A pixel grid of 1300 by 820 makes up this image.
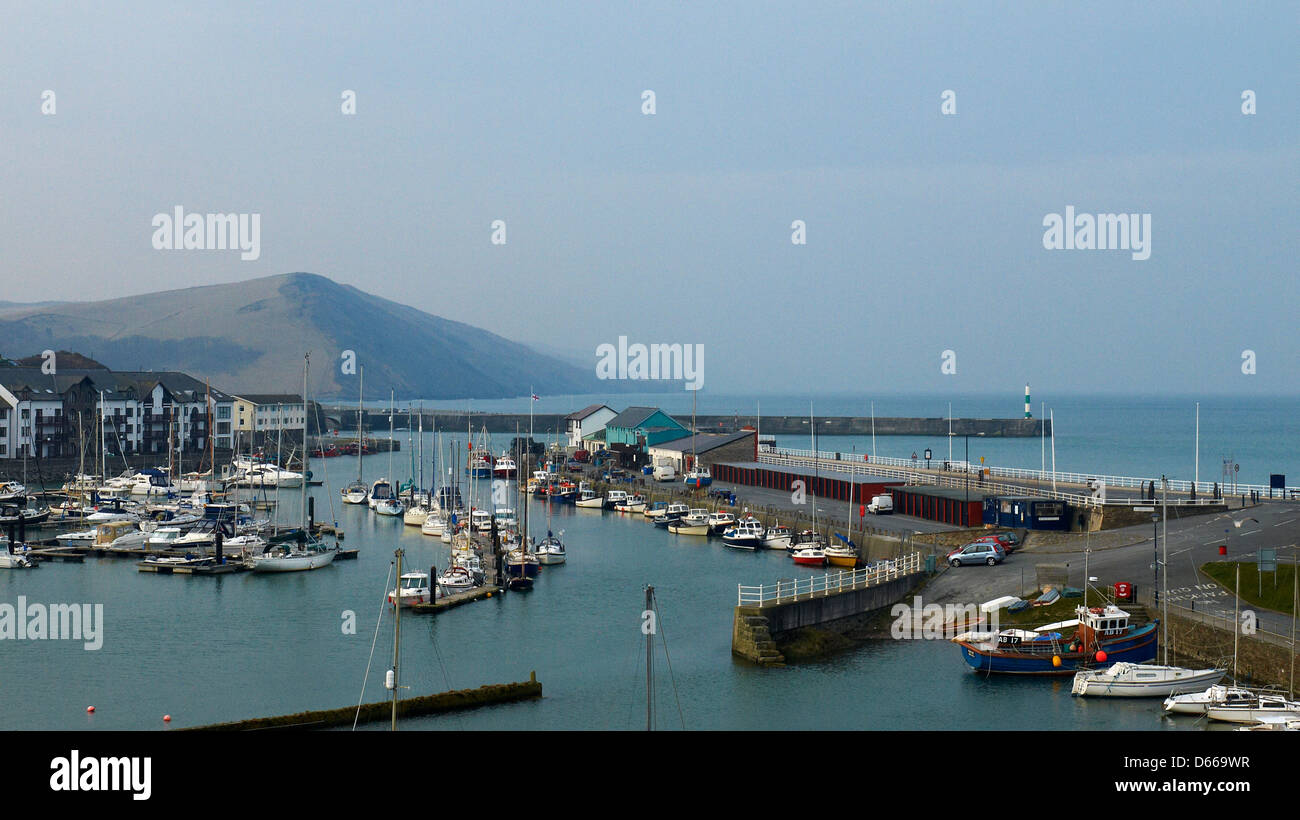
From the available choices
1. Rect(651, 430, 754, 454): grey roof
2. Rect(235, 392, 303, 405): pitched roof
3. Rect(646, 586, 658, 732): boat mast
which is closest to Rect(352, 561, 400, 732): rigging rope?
Rect(646, 586, 658, 732): boat mast

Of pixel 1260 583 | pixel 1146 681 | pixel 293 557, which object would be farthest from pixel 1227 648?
pixel 293 557

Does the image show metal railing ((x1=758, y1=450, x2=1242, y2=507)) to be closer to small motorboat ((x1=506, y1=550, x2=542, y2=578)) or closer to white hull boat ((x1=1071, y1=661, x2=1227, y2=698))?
white hull boat ((x1=1071, y1=661, x2=1227, y2=698))

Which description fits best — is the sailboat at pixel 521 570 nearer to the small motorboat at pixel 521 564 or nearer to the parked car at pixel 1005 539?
the small motorboat at pixel 521 564

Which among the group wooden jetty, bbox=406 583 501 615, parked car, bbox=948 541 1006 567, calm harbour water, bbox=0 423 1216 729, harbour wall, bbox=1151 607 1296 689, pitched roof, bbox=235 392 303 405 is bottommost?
calm harbour water, bbox=0 423 1216 729

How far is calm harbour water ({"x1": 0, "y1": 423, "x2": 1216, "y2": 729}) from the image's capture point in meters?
23.4

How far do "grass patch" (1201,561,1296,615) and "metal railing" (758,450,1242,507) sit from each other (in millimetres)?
10104

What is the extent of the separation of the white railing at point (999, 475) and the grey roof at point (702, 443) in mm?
2979

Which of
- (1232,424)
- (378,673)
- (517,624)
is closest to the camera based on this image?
(378,673)

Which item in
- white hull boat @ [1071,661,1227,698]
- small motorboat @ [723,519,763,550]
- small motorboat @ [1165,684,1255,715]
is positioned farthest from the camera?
small motorboat @ [723,519,763,550]

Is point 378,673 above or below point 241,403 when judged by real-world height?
below
